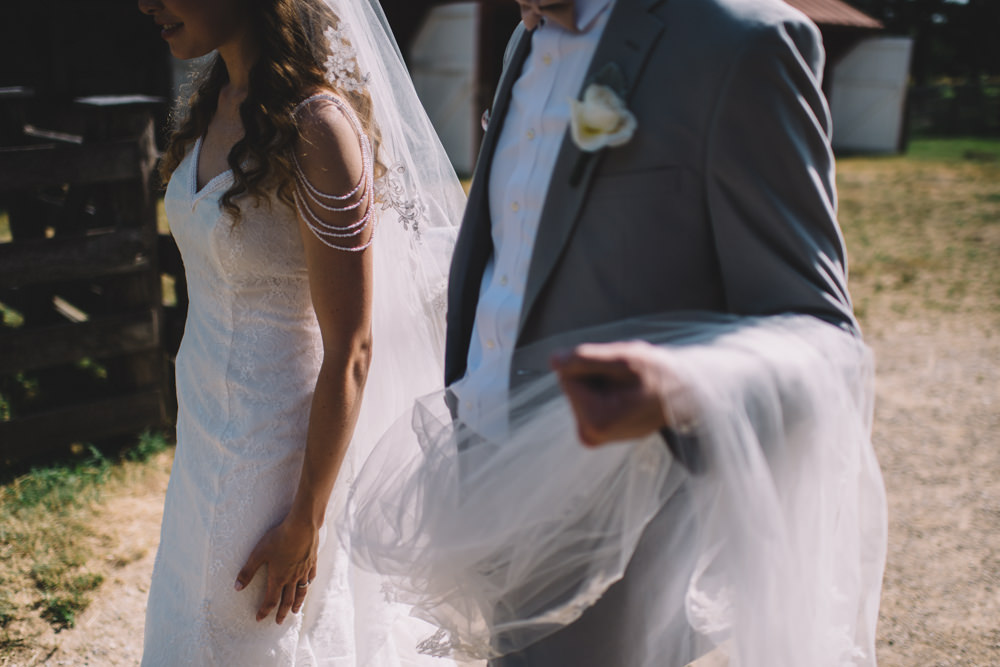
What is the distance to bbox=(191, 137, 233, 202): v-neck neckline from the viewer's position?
5.63 ft

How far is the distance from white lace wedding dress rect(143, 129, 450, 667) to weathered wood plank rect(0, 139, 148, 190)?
8.12ft

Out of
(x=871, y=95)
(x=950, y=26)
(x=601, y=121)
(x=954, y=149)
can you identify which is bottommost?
(x=954, y=149)

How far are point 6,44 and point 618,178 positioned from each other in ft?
39.0

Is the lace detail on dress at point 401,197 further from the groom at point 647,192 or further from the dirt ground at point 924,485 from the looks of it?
the dirt ground at point 924,485

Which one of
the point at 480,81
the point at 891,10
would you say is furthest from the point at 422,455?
Answer: the point at 891,10

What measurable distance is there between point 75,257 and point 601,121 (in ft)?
11.7

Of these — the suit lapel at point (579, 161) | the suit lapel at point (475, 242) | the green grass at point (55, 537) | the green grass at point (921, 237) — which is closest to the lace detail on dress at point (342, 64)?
the suit lapel at point (475, 242)

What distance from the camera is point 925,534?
12.8 ft

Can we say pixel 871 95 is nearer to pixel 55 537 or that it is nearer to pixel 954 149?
pixel 954 149

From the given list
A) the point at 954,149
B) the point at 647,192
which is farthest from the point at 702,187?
the point at 954,149

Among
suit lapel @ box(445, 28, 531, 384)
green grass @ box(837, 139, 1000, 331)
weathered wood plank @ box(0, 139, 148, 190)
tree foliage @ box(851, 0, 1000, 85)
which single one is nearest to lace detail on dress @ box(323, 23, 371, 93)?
suit lapel @ box(445, 28, 531, 384)

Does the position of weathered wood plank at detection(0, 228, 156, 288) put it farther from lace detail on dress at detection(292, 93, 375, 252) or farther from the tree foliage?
the tree foliage

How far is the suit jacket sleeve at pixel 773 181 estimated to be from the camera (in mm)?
1121

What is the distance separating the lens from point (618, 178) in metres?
1.24
